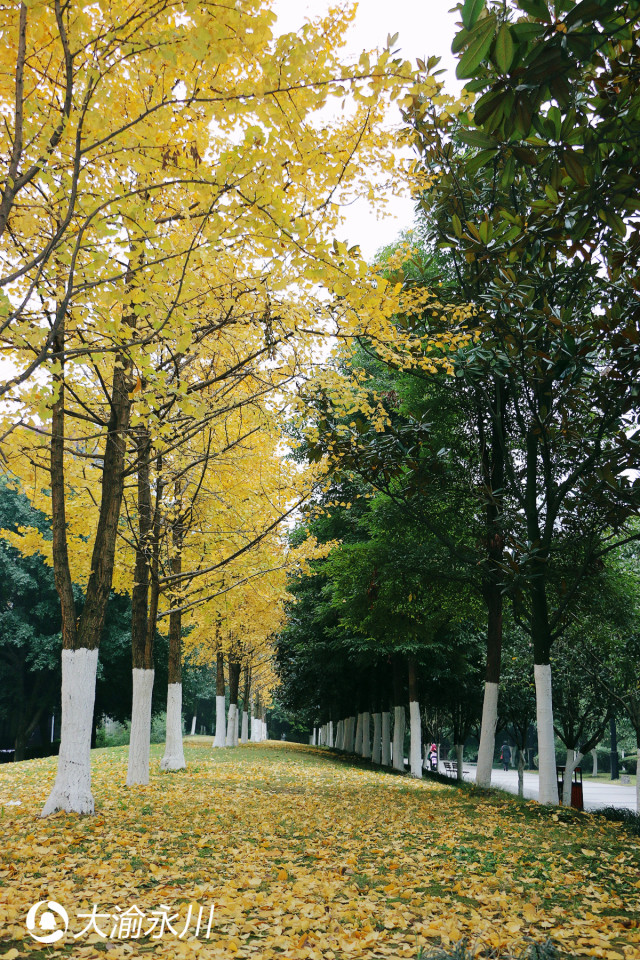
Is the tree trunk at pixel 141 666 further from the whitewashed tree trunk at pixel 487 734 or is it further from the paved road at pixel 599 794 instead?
the paved road at pixel 599 794

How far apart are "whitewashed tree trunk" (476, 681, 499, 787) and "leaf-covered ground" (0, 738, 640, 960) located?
2.39 metres

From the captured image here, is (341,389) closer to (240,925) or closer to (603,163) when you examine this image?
(603,163)

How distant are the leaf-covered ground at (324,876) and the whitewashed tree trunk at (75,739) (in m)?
0.24

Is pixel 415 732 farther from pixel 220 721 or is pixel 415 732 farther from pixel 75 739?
pixel 75 739

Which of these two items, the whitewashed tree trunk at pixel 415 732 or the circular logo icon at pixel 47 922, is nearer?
the circular logo icon at pixel 47 922

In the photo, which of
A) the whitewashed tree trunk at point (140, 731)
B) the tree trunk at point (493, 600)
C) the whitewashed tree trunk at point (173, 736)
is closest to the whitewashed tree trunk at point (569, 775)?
the tree trunk at point (493, 600)

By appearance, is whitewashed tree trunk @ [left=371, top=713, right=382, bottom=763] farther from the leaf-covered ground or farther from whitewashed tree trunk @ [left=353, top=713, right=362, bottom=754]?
the leaf-covered ground

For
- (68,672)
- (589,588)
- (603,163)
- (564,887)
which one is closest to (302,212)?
(603,163)

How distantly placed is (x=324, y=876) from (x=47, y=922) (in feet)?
6.67

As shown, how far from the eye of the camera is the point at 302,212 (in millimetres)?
6586

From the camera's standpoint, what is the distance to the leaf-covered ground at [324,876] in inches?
150

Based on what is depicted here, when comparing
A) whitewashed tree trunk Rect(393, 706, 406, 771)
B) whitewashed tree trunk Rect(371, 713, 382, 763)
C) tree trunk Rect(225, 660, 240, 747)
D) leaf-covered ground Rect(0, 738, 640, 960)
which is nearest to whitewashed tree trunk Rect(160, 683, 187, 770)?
leaf-covered ground Rect(0, 738, 640, 960)

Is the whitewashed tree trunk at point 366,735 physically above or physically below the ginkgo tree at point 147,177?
below

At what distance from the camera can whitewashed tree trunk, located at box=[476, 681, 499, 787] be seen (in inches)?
458
